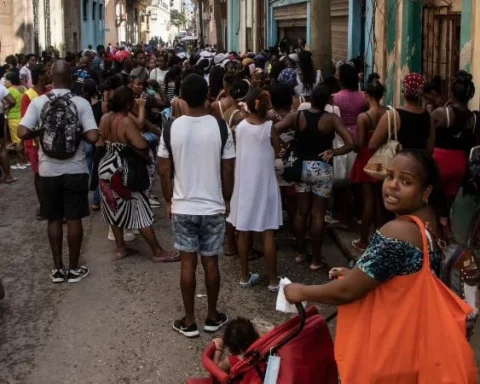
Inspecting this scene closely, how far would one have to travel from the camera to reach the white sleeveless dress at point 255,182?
231 inches

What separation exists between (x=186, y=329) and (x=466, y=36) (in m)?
4.09

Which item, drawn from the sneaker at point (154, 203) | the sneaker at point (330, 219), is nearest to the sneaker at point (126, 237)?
the sneaker at point (154, 203)

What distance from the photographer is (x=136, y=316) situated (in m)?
5.68

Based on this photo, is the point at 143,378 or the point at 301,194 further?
the point at 301,194

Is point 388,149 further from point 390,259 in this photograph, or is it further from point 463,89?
point 390,259

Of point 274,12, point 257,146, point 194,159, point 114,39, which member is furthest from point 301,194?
point 114,39

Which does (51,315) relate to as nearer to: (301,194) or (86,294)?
(86,294)

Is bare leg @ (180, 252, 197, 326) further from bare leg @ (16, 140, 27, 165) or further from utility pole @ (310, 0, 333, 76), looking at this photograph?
bare leg @ (16, 140, 27, 165)

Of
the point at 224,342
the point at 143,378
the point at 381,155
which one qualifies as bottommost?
the point at 143,378

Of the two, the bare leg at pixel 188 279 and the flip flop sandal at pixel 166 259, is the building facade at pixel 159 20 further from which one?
the bare leg at pixel 188 279

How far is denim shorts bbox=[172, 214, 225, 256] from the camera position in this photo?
5.05 meters

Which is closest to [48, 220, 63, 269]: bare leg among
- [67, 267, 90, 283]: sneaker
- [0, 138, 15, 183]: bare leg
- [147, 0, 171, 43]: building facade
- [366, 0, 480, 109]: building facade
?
[67, 267, 90, 283]: sneaker

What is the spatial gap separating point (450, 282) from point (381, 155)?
275 centimetres

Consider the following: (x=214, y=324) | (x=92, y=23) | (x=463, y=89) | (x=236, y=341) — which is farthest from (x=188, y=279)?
(x=92, y=23)
